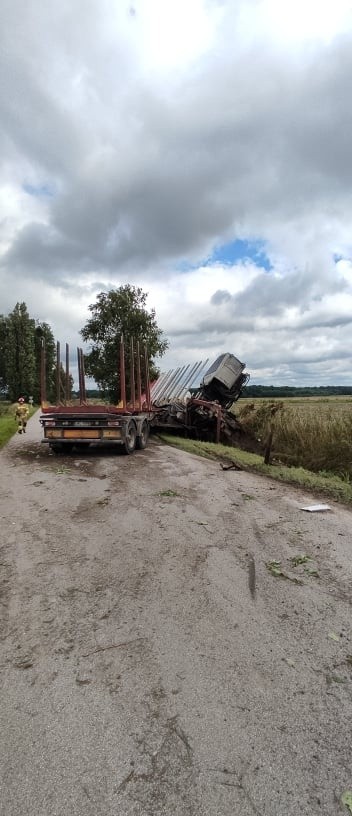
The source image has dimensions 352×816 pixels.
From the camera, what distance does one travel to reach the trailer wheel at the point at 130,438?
38.7ft

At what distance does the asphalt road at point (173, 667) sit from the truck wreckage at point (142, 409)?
543 centimetres

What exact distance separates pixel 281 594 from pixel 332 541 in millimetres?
1785

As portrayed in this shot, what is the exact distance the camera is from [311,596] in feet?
13.1

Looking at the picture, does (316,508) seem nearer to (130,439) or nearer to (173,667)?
(173,667)

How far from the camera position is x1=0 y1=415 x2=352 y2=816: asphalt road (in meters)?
2.12

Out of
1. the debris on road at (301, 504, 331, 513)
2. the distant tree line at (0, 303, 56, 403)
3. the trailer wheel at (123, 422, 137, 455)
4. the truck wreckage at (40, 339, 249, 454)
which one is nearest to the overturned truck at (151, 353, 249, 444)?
the truck wreckage at (40, 339, 249, 454)

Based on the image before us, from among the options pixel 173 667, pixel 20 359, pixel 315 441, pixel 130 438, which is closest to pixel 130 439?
pixel 130 438

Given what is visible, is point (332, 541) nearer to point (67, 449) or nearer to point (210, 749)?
point (210, 749)

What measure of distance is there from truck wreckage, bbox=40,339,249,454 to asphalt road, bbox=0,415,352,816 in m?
5.43

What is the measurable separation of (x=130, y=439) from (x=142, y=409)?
9.74 feet

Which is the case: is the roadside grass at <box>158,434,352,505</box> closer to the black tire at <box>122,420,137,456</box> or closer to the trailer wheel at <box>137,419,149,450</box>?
the trailer wheel at <box>137,419,149,450</box>

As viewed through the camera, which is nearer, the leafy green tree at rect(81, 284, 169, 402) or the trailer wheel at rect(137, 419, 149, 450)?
the trailer wheel at rect(137, 419, 149, 450)

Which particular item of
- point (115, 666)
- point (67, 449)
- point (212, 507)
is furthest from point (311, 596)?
point (67, 449)

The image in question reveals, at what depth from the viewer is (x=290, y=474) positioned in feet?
31.4
